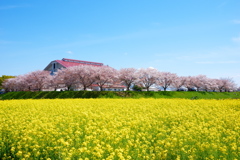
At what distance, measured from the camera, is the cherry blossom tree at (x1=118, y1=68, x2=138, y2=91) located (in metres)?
53.6

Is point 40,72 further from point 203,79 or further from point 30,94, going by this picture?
point 203,79

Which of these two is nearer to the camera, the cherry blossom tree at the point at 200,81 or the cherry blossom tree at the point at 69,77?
the cherry blossom tree at the point at 69,77

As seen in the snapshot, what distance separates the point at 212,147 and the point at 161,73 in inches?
2138

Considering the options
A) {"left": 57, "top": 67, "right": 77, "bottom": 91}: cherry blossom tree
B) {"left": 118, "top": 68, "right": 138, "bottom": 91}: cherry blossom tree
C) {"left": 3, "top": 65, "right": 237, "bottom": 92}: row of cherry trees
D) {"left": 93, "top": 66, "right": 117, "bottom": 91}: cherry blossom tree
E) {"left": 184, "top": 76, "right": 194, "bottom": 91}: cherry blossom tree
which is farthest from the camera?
{"left": 184, "top": 76, "right": 194, "bottom": 91}: cherry blossom tree

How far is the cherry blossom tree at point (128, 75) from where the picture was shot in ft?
176

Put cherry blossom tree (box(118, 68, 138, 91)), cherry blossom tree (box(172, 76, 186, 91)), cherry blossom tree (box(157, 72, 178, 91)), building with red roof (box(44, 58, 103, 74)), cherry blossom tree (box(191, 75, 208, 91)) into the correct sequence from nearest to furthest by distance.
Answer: cherry blossom tree (box(118, 68, 138, 91)) → cherry blossom tree (box(157, 72, 178, 91)) → building with red roof (box(44, 58, 103, 74)) → cherry blossom tree (box(172, 76, 186, 91)) → cherry blossom tree (box(191, 75, 208, 91))

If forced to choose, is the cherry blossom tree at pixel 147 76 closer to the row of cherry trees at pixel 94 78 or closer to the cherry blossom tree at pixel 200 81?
the row of cherry trees at pixel 94 78

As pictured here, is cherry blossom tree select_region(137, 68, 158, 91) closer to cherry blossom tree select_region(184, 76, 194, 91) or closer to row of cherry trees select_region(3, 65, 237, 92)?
row of cherry trees select_region(3, 65, 237, 92)

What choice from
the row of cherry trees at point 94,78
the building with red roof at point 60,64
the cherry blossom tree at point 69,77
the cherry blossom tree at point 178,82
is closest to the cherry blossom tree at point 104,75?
the row of cherry trees at point 94,78

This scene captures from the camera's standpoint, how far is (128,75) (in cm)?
5372

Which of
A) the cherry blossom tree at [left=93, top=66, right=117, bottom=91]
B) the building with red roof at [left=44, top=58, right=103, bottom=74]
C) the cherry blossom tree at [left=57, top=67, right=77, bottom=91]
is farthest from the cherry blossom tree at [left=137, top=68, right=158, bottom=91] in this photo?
the building with red roof at [left=44, top=58, right=103, bottom=74]

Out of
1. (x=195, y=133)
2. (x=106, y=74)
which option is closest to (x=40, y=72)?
(x=106, y=74)

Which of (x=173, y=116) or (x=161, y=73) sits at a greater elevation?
(x=161, y=73)

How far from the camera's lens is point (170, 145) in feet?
23.8
